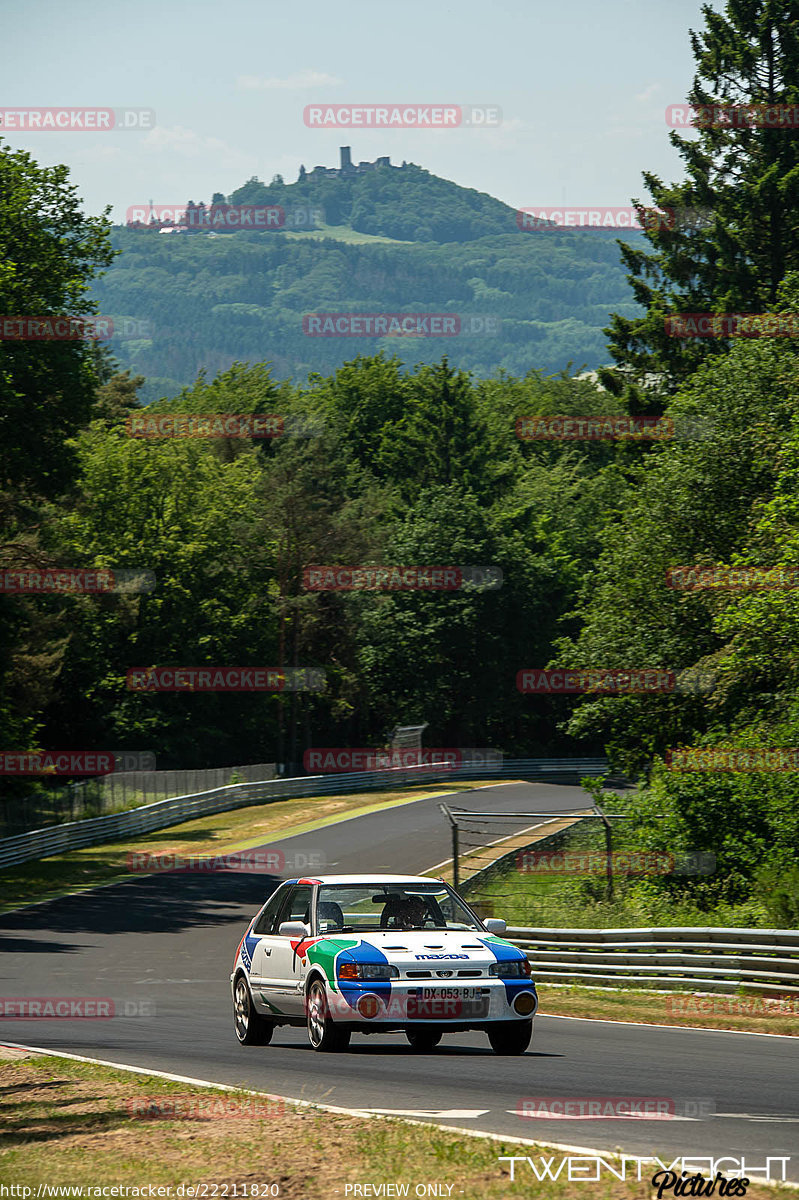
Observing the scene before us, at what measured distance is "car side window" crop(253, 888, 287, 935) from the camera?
13438mm

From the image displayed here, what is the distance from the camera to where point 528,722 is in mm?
78250

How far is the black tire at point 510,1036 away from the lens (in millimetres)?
11751

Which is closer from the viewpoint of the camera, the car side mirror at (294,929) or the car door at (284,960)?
the car side mirror at (294,929)

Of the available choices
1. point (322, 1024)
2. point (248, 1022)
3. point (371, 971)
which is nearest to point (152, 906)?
point (248, 1022)

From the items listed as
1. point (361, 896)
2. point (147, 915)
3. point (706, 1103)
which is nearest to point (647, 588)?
point (147, 915)

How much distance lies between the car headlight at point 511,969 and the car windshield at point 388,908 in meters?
1.03

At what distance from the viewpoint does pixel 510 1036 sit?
39.7 ft

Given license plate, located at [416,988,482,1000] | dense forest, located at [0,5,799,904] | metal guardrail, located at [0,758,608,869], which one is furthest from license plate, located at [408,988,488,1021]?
metal guardrail, located at [0,758,608,869]

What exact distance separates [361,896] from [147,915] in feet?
71.9

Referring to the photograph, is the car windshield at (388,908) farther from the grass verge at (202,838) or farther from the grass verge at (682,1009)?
the grass verge at (202,838)

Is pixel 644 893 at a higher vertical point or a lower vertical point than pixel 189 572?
lower

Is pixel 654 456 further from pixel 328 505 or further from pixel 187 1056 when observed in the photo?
pixel 328 505

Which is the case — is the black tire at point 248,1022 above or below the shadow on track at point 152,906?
above

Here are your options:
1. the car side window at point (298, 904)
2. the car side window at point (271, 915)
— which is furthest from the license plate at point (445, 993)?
the car side window at point (271, 915)
